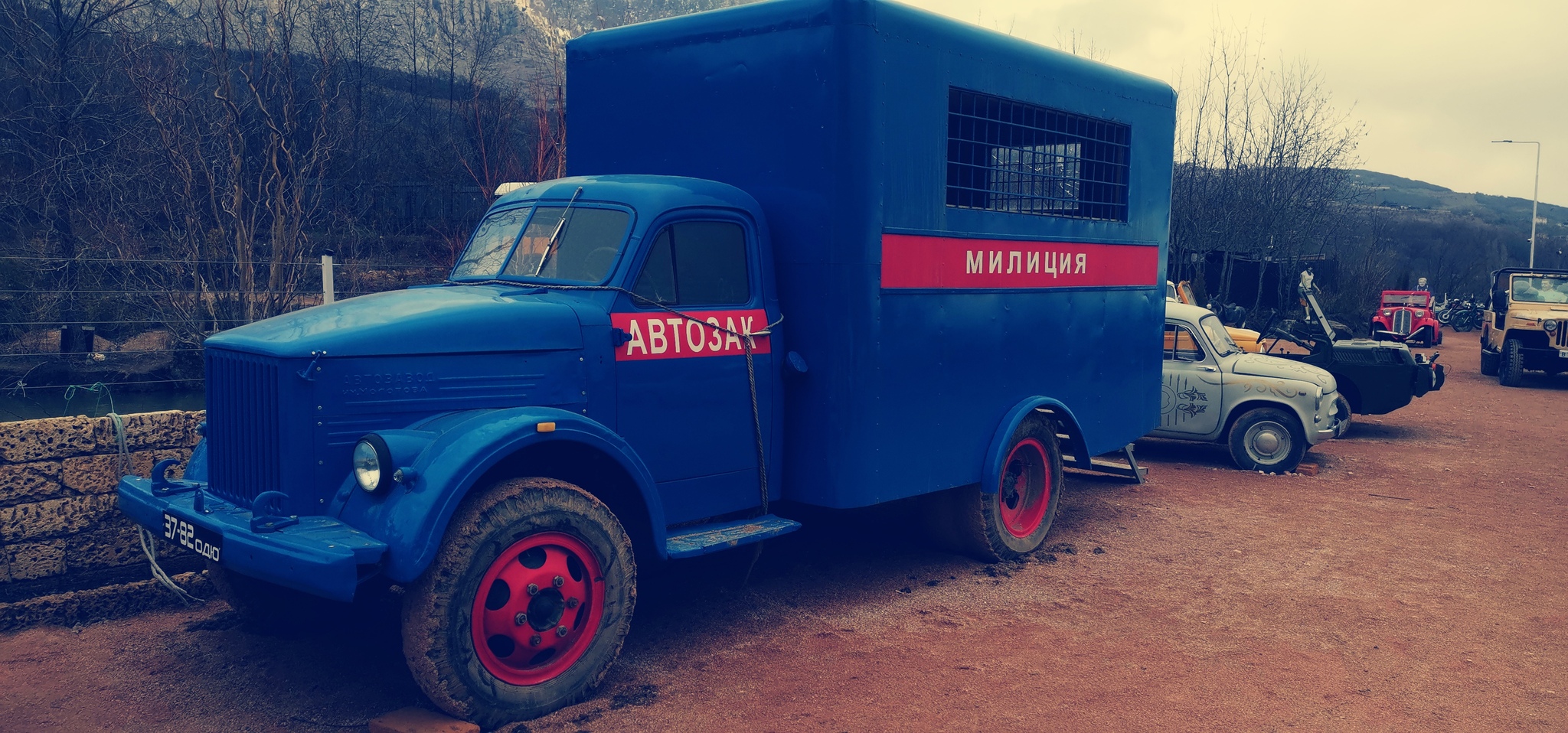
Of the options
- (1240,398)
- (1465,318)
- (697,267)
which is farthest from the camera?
(1465,318)

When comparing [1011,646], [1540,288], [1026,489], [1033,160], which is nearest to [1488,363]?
[1540,288]

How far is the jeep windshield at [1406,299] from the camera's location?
31.2 m

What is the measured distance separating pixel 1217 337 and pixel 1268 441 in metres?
1.25

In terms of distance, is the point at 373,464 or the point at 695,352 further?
the point at 695,352

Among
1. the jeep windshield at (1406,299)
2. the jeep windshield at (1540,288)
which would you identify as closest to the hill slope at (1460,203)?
the jeep windshield at (1406,299)

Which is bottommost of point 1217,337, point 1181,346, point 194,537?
point 194,537

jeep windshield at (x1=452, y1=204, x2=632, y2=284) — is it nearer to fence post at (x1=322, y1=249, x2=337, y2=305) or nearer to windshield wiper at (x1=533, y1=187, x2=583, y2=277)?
windshield wiper at (x1=533, y1=187, x2=583, y2=277)

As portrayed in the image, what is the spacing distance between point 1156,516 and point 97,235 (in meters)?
13.4

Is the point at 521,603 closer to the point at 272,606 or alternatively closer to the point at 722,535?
the point at 722,535

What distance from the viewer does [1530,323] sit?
67.2 ft

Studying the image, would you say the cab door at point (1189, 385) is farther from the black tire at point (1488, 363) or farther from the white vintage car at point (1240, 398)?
the black tire at point (1488, 363)

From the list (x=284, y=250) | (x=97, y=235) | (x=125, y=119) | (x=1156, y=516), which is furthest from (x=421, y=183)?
(x=1156, y=516)

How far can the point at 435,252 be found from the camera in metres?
21.6

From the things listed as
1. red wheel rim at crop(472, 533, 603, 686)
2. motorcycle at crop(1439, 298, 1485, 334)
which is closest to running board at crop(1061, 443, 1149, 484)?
red wheel rim at crop(472, 533, 603, 686)
